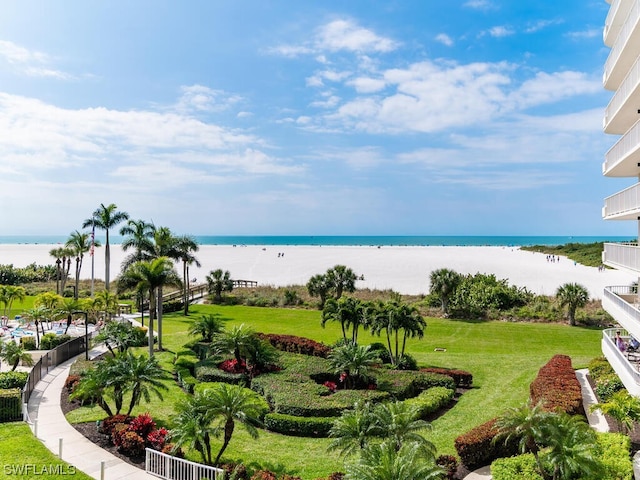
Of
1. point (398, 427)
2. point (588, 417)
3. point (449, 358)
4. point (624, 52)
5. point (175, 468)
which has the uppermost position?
point (624, 52)

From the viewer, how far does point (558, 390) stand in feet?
67.5

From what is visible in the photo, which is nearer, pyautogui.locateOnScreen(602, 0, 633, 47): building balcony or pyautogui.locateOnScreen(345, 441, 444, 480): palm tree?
pyautogui.locateOnScreen(345, 441, 444, 480): palm tree

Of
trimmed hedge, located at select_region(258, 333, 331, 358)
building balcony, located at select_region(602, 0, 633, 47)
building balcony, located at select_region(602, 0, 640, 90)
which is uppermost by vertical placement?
building balcony, located at select_region(602, 0, 633, 47)

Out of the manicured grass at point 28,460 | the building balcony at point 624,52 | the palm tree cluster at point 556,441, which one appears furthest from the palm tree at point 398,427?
the building balcony at point 624,52

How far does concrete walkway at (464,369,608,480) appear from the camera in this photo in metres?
15.5

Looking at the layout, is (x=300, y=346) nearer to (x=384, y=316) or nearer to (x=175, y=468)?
(x=384, y=316)

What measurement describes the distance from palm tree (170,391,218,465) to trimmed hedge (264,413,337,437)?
A: 175 inches

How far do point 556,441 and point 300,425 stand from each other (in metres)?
9.93

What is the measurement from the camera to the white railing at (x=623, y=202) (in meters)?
20.0

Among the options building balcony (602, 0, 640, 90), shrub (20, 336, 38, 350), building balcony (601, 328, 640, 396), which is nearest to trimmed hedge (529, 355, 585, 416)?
building balcony (601, 328, 640, 396)

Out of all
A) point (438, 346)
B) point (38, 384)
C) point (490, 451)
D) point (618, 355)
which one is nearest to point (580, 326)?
point (438, 346)

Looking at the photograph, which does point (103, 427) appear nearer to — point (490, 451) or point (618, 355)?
point (490, 451)

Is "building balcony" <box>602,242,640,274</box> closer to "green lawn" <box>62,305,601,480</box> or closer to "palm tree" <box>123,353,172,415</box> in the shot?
"green lawn" <box>62,305,601,480</box>

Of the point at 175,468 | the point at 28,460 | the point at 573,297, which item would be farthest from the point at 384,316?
the point at 573,297
